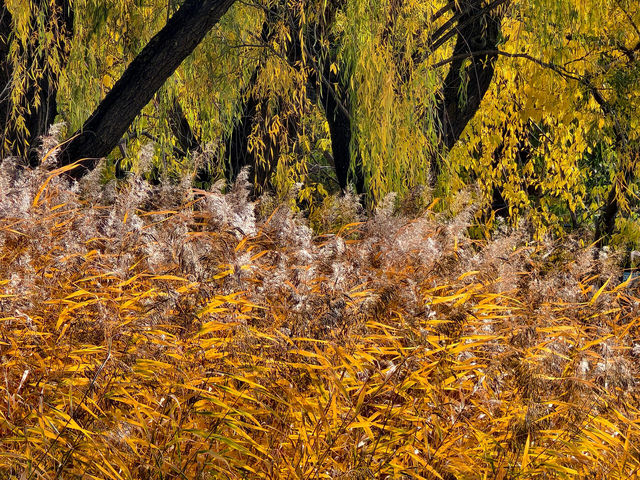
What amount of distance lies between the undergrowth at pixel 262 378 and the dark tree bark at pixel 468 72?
4372mm

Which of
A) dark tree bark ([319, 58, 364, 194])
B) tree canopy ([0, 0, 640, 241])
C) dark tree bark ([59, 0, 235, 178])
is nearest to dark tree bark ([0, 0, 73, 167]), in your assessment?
tree canopy ([0, 0, 640, 241])

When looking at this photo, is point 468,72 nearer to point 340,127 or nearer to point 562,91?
point 562,91

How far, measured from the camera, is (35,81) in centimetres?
636

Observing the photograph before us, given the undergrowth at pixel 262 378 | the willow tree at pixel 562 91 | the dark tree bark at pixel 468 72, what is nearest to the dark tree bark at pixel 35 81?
the undergrowth at pixel 262 378

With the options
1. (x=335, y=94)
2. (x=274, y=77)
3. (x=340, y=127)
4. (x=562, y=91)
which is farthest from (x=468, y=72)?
(x=274, y=77)

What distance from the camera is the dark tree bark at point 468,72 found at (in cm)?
783

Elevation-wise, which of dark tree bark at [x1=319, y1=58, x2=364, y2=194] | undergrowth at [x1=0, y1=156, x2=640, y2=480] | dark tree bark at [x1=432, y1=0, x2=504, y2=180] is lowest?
undergrowth at [x1=0, y1=156, x2=640, y2=480]

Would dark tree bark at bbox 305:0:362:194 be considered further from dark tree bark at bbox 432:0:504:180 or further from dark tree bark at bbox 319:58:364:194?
→ dark tree bark at bbox 432:0:504:180

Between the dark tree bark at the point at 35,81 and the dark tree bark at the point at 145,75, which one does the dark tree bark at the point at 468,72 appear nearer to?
the dark tree bark at the point at 145,75

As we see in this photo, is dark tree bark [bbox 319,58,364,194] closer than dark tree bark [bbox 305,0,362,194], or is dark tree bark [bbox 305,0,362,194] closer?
dark tree bark [bbox 305,0,362,194]

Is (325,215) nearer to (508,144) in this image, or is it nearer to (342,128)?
(342,128)

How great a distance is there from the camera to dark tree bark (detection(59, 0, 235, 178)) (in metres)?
5.51

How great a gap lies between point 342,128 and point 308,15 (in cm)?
116

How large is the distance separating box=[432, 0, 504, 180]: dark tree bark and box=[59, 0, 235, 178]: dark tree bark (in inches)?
113
